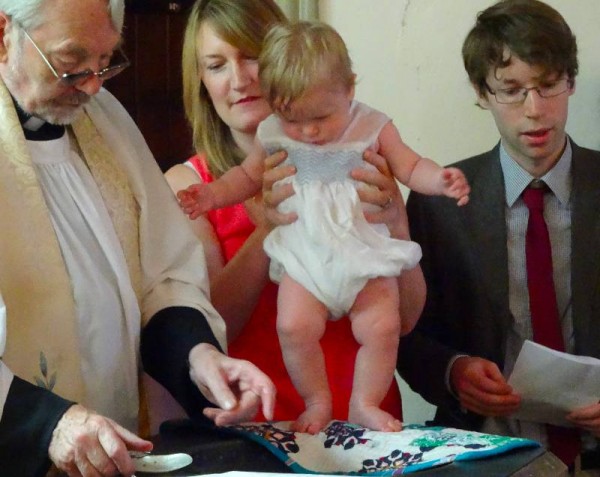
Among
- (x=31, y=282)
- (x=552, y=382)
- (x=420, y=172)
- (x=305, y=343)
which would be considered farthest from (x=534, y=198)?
(x=31, y=282)

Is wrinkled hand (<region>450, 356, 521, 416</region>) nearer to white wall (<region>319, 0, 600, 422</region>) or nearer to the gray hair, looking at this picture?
white wall (<region>319, 0, 600, 422</region>)

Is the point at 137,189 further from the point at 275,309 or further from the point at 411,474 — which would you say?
the point at 411,474

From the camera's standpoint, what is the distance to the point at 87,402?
1.68m

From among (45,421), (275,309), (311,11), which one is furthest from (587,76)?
(45,421)

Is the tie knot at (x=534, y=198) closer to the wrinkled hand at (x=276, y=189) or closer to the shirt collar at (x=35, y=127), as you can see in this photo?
the wrinkled hand at (x=276, y=189)

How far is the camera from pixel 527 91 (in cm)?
216

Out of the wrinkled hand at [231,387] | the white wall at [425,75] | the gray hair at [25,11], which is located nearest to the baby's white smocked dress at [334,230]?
the wrinkled hand at [231,387]

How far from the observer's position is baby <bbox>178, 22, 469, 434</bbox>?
1.75 metres

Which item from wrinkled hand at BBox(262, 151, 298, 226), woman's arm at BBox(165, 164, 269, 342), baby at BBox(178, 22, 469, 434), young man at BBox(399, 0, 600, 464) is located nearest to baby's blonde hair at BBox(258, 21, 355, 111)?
baby at BBox(178, 22, 469, 434)

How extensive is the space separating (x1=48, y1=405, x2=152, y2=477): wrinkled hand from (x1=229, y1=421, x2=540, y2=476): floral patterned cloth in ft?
0.86

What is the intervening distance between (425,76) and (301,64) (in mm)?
1048

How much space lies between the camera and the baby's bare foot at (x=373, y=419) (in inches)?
65.0

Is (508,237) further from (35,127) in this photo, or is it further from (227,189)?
(35,127)

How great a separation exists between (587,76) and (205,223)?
1.10 m
